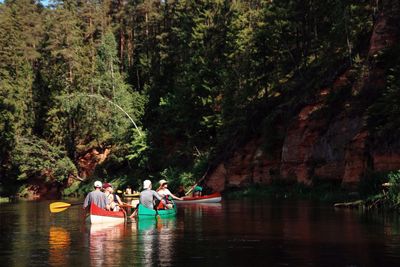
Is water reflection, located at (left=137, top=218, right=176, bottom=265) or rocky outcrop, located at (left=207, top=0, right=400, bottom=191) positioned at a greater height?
rocky outcrop, located at (left=207, top=0, right=400, bottom=191)

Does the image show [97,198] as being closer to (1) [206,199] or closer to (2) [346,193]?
(1) [206,199]

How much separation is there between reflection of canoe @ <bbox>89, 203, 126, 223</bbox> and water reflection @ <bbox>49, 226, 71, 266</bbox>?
4.49 ft

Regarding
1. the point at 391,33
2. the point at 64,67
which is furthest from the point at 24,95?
the point at 391,33

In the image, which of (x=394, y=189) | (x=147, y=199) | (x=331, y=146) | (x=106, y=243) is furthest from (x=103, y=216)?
(x=331, y=146)

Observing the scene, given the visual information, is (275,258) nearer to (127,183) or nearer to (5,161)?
(127,183)

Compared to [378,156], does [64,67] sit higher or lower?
higher

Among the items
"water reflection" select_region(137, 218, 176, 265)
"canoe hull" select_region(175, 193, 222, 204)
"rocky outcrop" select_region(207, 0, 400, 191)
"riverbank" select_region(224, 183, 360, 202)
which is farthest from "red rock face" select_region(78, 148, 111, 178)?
"water reflection" select_region(137, 218, 176, 265)

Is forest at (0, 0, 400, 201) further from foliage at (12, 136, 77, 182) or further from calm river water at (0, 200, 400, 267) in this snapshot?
calm river water at (0, 200, 400, 267)

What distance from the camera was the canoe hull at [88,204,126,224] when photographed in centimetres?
2598

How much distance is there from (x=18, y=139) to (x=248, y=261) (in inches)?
2542

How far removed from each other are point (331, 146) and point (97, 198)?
69.6 feet

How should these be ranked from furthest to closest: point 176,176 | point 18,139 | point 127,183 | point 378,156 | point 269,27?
point 18,139 → point 127,183 → point 176,176 → point 269,27 → point 378,156

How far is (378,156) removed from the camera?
35.3 metres

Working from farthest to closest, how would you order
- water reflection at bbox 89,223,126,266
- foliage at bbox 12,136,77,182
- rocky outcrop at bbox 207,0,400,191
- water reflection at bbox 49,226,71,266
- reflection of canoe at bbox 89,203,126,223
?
1. foliage at bbox 12,136,77,182
2. rocky outcrop at bbox 207,0,400,191
3. reflection of canoe at bbox 89,203,126,223
4. water reflection at bbox 49,226,71,266
5. water reflection at bbox 89,223,126,266
